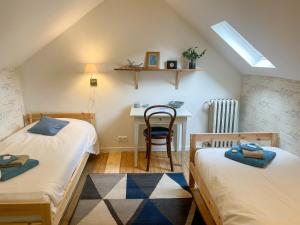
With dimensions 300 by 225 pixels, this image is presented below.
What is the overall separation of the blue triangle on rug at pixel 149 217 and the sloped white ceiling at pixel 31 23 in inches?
82.9

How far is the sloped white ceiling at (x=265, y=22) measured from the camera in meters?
1.82

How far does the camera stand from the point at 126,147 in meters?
4.05

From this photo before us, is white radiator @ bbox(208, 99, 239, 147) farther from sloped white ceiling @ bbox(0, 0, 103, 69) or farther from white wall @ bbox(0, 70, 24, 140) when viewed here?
white wall @ bbox(0, 70, 24, 140)

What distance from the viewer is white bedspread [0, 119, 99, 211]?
1.82 metres

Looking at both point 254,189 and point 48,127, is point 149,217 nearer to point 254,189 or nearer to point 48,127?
point 254,189

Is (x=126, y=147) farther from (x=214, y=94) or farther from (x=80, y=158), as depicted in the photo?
(x=214, y=94)

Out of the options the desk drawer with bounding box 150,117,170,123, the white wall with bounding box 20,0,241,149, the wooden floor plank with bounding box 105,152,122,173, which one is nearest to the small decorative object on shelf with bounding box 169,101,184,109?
the white wall with bounding box 20,0,241,149

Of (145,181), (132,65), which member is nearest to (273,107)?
(145,181)

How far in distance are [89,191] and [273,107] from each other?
2547mm

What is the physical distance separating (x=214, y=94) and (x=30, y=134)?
Answer: 2.84m

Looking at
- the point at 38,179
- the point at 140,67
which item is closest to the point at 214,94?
the point at 140,67

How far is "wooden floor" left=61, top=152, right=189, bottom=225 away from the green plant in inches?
60.7

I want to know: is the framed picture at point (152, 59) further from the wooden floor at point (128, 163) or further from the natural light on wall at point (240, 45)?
the wooden floor at point (128, 163)

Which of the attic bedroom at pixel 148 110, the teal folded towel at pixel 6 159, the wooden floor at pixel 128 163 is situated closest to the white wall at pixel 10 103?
the attic bedroom at pixel 148 110
